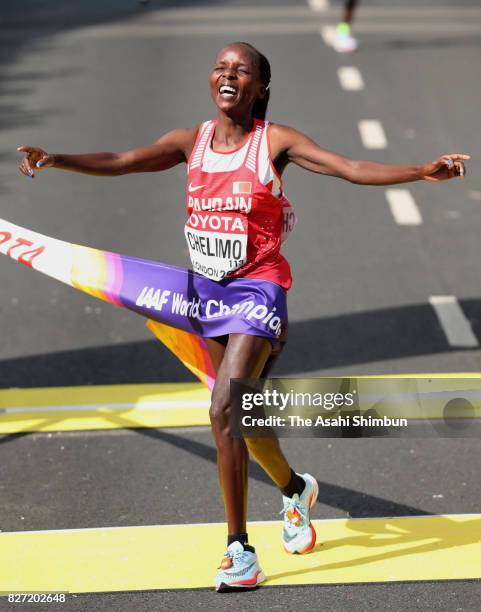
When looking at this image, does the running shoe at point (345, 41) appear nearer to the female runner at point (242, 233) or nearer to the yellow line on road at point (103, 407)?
the yellow line on road at point (103, 407)

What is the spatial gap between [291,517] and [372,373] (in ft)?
8.45

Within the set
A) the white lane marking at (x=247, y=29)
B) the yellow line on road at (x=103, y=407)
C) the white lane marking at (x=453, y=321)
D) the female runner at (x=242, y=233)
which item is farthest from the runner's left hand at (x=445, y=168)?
the white lane marking at (x=247, y=29)

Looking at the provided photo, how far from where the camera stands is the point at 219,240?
18.6 ft

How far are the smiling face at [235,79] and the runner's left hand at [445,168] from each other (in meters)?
0.90

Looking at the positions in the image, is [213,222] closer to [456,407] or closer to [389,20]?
[456,407]

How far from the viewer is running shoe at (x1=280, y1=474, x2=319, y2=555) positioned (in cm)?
584

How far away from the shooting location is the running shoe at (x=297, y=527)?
5844mm

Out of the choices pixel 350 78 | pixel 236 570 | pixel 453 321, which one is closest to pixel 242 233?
pixel 236 570

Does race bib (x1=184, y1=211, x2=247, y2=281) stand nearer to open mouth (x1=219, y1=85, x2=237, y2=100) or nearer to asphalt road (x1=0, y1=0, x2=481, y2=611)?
open mouth (x1=219, y1=85, x2=237, y2=100)

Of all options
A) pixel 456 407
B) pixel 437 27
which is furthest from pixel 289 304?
pixel 437 27

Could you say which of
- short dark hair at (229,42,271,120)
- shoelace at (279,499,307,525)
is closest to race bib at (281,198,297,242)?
short dark hair at (229,42,271,120)

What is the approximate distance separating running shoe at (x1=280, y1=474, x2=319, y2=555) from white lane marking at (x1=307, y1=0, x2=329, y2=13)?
18.2 meters

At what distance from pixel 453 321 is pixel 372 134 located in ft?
18.8

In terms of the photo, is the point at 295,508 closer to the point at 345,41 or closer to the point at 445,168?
the point at 445,168
